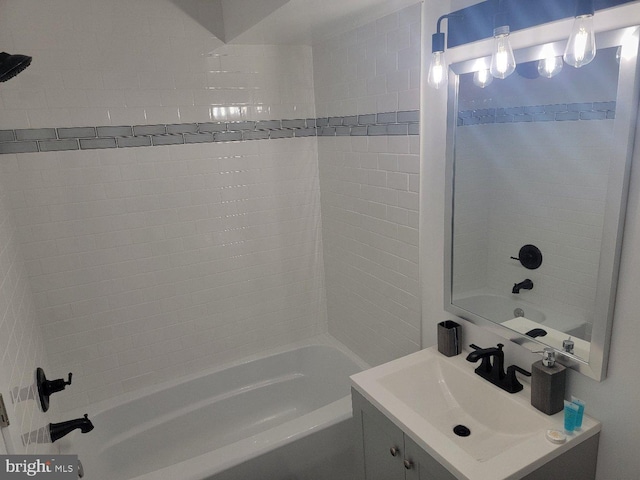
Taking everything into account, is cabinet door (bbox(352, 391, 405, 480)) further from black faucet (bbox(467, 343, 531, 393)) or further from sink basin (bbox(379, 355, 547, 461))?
black faucet (bbox(467, 343, 531, 393))

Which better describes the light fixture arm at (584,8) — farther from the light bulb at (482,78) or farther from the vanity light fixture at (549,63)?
the light bulb at (482,78)

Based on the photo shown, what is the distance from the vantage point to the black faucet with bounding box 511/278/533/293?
1.46m

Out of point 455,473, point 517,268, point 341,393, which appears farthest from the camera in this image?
point 341,393

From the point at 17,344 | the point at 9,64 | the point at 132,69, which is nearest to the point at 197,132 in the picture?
the point at 132,69

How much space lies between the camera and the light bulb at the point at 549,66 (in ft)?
4.01

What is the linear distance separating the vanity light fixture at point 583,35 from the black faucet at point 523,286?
717mm

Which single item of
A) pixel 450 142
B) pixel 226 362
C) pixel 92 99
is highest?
pixel 92 99

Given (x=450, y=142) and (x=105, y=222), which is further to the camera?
(x=105, y=222)

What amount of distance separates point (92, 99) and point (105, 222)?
0.60 metres

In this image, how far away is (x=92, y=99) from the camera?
6.62 feet

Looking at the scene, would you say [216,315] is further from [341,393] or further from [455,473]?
[455,473]

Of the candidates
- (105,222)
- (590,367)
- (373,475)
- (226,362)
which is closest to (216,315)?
(226,362)

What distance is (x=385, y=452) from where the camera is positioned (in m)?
1.50

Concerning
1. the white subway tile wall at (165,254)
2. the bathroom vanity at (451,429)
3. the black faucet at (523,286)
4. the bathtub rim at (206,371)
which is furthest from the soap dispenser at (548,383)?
the white subway tile wall at (165,254)
